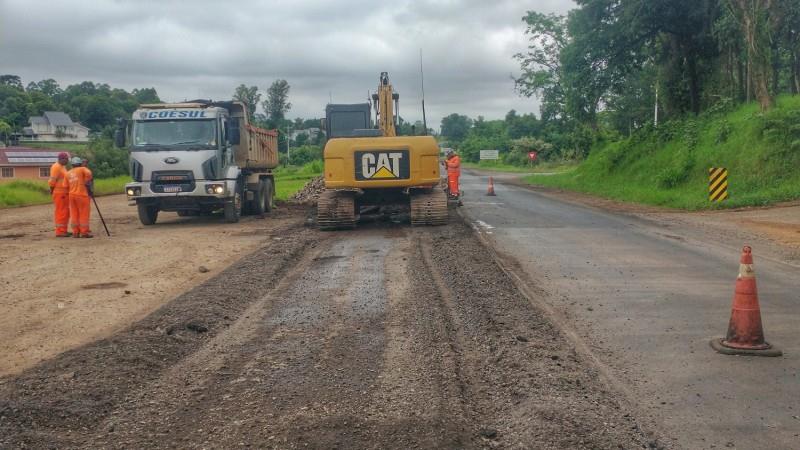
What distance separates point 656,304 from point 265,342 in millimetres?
4322

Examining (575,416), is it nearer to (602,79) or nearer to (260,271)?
(260,271)

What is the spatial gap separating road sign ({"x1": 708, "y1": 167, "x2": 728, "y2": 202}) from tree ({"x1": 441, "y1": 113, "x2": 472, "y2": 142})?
362 feet

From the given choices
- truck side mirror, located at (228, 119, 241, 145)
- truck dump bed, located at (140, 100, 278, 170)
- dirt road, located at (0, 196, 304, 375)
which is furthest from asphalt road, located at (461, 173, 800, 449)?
truck dump bed, located at (140, 100, 278, 170)

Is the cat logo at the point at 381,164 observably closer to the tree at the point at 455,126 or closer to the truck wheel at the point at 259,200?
the truck wheel at the point at 259,200

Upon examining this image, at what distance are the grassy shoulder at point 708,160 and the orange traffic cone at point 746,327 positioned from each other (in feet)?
51.6

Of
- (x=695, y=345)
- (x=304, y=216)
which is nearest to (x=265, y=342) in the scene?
(x=695, y=345)

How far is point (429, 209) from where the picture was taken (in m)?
16.7

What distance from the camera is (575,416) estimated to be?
486 centimetres

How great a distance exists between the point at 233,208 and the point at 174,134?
7.74ft

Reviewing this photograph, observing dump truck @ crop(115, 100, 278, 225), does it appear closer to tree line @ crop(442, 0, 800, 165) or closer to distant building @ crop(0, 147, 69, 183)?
tree line @ crop(442, 0, 800, 165)

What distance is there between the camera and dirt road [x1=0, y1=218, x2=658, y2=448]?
465 cm

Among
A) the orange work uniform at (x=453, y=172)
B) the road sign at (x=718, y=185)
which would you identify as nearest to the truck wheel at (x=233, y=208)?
the orange work uniform at (x=453, y=172)

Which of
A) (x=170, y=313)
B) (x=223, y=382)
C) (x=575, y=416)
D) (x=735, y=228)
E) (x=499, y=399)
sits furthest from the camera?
(x=735, y=228)

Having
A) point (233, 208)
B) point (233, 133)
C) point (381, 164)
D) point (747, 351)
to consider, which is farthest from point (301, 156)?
point (747, 351)
